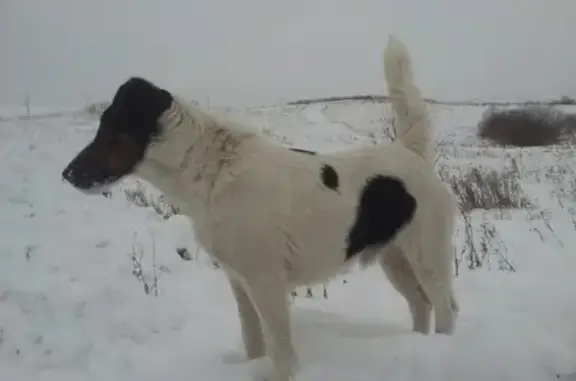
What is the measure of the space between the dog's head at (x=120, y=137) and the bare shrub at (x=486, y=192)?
451 cm

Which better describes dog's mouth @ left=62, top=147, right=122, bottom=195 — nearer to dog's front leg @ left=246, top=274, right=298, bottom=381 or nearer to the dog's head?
the dog's head

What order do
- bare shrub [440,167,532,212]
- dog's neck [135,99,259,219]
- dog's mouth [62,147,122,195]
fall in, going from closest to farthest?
dog's mouth [62,147,122,195]
dog's neck [135,99,259,219]
bare shrub [440,167,532,212]

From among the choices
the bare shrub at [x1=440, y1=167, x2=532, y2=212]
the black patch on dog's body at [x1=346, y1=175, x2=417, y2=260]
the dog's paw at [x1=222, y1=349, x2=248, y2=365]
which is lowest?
the bare shrub at [x1=440, y1=167, x2=532, y2=212]

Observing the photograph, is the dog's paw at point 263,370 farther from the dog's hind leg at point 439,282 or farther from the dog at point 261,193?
the dog's hind leg at point 439,282

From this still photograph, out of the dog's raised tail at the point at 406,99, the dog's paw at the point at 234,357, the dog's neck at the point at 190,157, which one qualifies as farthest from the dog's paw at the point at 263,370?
the dog's raised tail at the point at 406,99

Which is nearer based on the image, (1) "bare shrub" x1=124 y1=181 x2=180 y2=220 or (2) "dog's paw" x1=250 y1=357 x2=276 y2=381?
(2) "dog's paw" x1=250 y1=357 x2=276 y2=381

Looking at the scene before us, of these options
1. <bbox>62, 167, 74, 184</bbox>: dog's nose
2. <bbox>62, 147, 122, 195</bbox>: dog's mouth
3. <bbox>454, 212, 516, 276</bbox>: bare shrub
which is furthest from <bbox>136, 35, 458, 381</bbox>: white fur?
<bbox>454, 212, 516, 276</bbox>: bare shrub

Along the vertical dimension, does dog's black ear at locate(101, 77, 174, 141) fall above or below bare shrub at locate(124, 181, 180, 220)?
above

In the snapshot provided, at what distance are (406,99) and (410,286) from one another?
111cm

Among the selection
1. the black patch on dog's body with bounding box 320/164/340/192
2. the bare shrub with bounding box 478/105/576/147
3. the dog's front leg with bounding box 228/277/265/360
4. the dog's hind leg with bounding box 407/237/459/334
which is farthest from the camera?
the bare shrub with bounding box 478/105/576/147

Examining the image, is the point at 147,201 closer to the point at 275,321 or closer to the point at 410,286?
the point at 410,286

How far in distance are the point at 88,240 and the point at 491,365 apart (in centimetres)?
371

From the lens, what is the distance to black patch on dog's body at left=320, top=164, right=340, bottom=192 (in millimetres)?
2986

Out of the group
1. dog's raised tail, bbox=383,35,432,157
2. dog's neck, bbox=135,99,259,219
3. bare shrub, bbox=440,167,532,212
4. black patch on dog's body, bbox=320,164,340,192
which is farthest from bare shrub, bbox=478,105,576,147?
dog's neck, bbox=135,99,259,219
